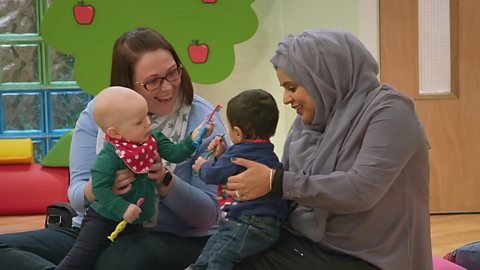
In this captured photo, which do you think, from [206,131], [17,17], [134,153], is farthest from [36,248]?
[17,17]

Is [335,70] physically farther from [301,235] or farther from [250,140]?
[301,235]

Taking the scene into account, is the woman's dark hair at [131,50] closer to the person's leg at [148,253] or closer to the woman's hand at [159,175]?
the woman's hand at [159,175]

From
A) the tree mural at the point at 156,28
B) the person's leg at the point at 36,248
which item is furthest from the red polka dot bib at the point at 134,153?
the tree mural at the point at 156,28

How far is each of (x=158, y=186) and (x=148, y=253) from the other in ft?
0.67

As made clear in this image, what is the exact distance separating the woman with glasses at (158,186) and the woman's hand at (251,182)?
32 centimetres

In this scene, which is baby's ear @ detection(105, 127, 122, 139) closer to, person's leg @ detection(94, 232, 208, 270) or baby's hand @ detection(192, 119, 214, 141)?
baby's hand @ detection(192, 119, 214, 141)

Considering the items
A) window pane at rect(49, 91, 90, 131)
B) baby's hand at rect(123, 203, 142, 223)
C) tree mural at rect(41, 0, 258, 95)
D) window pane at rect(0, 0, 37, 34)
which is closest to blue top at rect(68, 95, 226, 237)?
baby's hand at rect(123, 203, 142, 223)

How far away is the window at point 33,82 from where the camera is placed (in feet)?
16.7

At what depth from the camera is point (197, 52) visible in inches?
181

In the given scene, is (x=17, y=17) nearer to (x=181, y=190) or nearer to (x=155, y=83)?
(x=155, y=83)

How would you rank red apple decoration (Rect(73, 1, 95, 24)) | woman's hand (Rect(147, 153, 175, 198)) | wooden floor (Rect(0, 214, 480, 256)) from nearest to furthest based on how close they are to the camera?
woman's hand (Rect(147, 153, 175, 198)) → wooden floor (Rect(0, 214, 480, 256)) → red apple decoration (Rect(73, 1, 95, 24))

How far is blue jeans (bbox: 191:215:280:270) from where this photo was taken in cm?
211

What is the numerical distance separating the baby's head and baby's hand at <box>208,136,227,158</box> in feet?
0.64

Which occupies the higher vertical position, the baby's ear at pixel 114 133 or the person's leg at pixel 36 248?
the baby's ear at pixel 114 133
